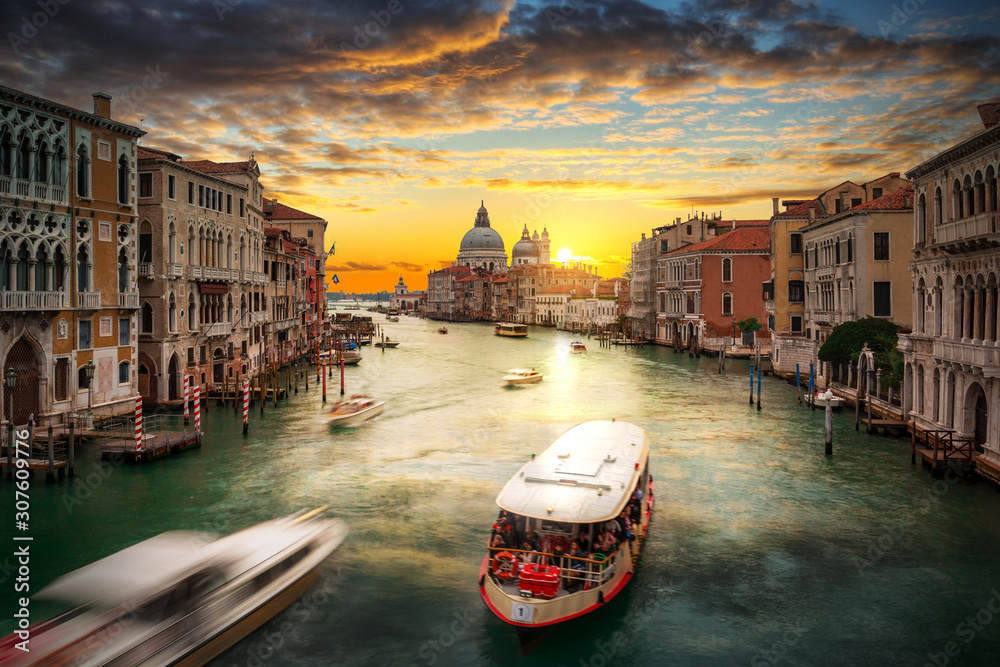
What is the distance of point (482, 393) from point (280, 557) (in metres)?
30.2

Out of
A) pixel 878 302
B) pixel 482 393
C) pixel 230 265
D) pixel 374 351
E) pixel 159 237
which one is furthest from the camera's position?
pixel 374 351

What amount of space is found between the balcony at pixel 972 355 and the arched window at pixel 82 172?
94.7ft

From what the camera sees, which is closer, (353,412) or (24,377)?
(24,377)

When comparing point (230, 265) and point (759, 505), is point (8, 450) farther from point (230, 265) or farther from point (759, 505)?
point (759, 505)

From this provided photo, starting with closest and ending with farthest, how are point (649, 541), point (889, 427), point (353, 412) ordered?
1. point (649, 541)
2. point (889, 427)
3. point (353, 412)

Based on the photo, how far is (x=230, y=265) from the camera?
124ft

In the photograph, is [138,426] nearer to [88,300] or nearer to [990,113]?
[88,300]

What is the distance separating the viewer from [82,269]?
2569cm

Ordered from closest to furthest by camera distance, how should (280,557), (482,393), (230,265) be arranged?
(280,557), (230,265), (482,393)

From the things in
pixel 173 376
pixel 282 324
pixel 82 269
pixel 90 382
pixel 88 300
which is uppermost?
pixel 82 269

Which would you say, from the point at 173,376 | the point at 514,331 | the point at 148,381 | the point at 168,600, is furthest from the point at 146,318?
the point at 514,331

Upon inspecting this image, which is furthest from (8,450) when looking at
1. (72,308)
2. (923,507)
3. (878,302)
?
(878,302)

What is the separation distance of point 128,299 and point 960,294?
28.8 meters

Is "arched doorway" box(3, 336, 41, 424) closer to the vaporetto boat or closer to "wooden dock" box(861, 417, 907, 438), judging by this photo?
the vaporetto boat
